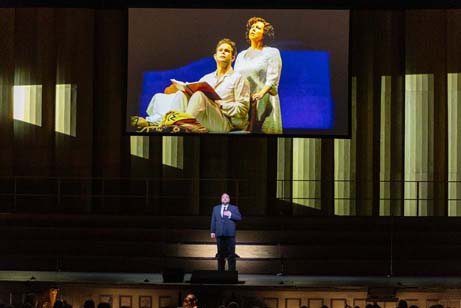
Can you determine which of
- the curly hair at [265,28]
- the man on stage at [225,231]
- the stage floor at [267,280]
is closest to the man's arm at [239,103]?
the curly hair at [265,28]

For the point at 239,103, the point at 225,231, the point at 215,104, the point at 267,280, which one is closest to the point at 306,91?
the point at 239,103

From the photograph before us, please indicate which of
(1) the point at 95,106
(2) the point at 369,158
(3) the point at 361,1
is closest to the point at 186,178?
(1) the point at 95,106

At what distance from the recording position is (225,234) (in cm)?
1406

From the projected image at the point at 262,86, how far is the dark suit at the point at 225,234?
7.33ft

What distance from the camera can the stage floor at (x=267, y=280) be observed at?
13.2m

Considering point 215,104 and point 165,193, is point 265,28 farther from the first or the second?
point 165,193

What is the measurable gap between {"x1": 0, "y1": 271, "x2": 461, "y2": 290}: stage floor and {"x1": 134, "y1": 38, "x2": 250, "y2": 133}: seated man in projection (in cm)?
253

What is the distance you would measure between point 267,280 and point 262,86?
3.42 m

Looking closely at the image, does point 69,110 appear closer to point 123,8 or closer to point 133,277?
point 123,8

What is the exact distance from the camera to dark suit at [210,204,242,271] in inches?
554

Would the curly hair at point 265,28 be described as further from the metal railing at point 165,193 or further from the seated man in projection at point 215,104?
the metal railing at point 165,193

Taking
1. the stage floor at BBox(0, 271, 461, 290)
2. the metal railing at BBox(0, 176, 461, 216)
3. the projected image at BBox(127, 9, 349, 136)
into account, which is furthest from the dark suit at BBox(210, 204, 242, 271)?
the metal railing at BBox(0, 176, 461, 216)

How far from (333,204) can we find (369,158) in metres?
0.92

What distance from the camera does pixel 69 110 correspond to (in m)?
17.0
